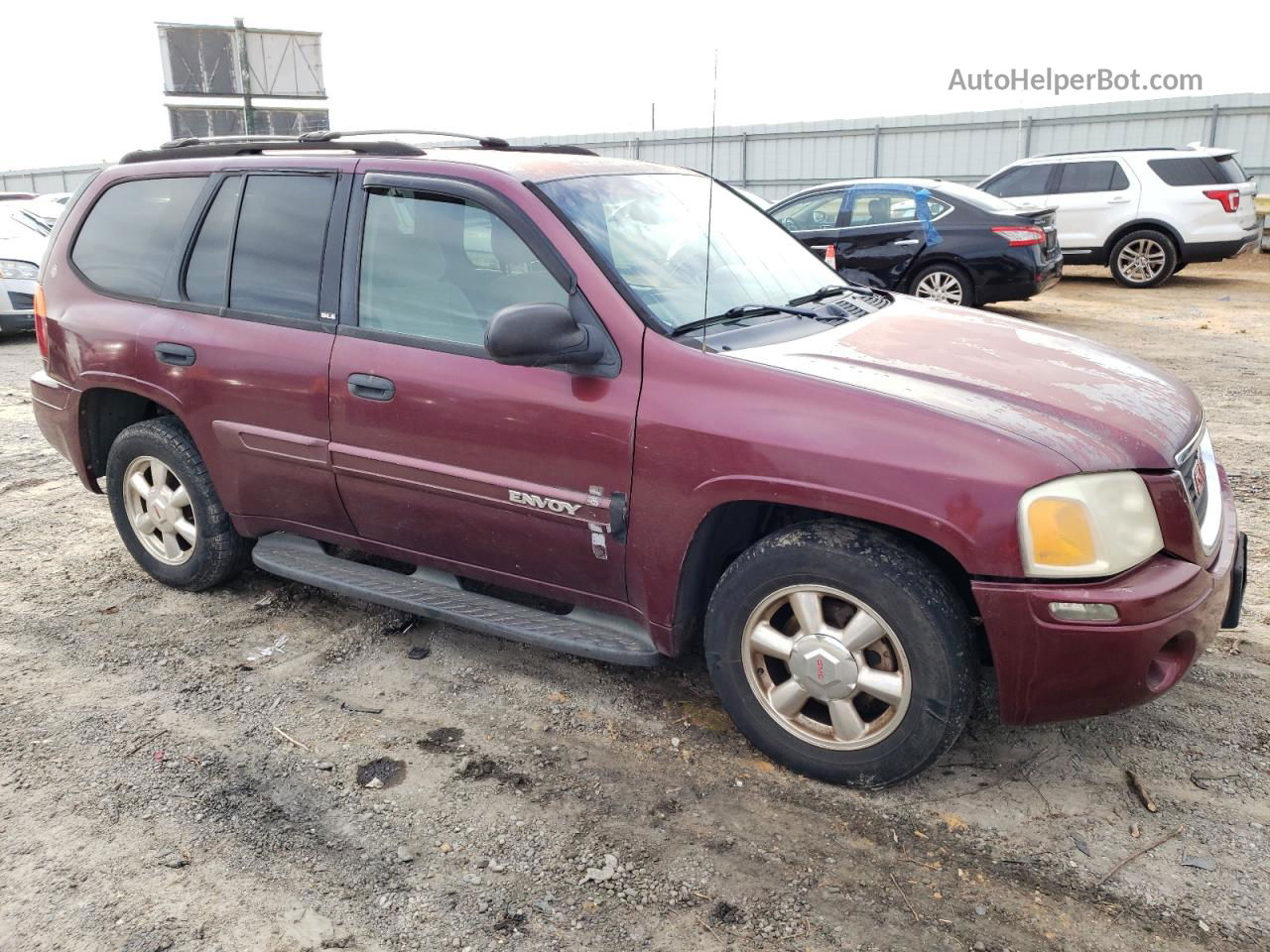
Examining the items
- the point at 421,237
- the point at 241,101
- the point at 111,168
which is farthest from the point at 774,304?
the point at 241,101

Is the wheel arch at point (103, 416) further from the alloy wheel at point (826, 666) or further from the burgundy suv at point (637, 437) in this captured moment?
the alloy wheel at point (826, 666)

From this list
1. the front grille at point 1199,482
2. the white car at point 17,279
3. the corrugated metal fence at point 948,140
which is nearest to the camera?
the front grille at point 1199,482

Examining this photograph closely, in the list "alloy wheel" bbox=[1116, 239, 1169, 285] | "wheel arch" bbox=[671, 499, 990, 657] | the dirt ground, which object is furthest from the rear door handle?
"alloy wheel" bbox=[1116, 239, 1169, 285]

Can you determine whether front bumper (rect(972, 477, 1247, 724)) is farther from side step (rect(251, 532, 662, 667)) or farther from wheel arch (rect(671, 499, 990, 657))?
side step (rect(251, 532, 662, 667))

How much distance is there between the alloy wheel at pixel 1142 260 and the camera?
14.2m

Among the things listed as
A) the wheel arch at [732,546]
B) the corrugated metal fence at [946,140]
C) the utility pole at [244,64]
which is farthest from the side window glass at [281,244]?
the utility pole at [244,64]

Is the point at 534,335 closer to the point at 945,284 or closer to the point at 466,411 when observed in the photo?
the point at 466,411

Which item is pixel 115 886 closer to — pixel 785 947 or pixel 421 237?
pixel 785 947

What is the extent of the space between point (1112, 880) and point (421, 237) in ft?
9.37

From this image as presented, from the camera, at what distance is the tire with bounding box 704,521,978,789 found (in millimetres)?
2678

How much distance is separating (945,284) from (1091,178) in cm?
508

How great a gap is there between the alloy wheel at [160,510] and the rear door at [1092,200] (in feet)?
43.0

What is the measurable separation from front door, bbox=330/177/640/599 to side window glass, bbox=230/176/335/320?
19 cm

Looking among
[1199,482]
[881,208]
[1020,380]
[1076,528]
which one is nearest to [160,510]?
[1020,380]
